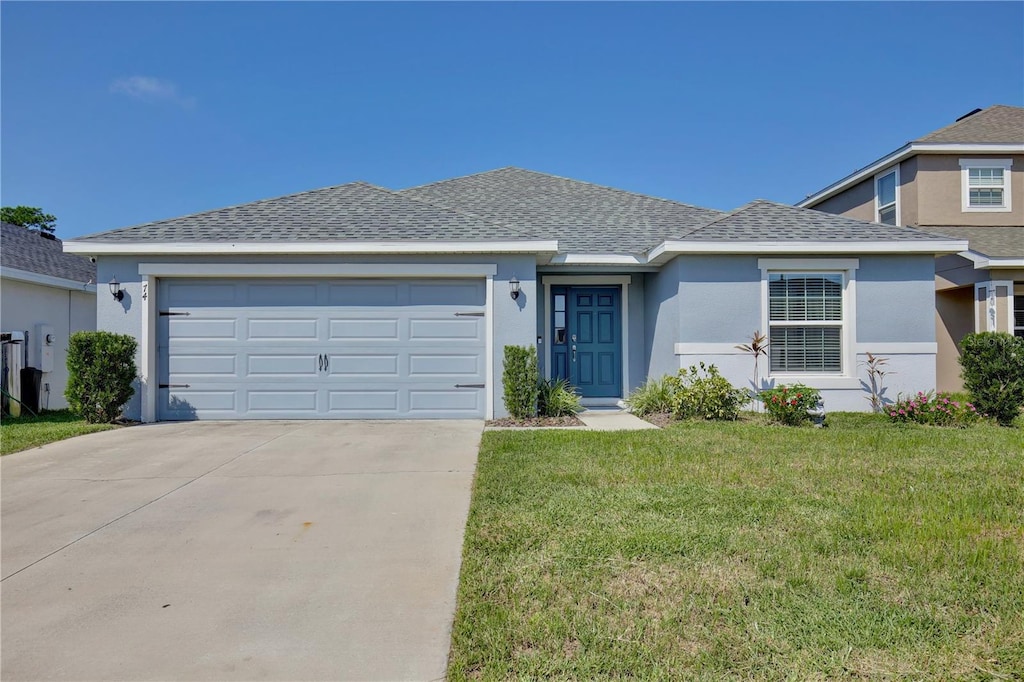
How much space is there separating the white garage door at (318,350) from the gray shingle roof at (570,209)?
308 centimetres

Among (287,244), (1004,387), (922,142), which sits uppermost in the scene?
(922,142)

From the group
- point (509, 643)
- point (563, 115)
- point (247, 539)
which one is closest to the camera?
point (509, 643)

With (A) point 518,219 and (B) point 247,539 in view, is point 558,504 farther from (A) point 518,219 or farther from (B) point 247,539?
(A) point 518,219

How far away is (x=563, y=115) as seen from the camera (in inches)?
627

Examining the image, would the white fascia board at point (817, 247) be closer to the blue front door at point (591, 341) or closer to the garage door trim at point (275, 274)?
the blue front door at point (591, 341)

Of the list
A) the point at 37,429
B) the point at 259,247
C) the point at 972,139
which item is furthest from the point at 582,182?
the point at 37,429

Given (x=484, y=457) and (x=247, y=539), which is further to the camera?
(x=484, y=457)

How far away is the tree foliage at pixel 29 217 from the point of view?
115 ft

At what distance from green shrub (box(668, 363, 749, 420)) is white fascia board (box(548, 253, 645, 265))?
264cm

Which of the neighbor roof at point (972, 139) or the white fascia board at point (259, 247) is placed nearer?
the white fascia board at point (259, 247)

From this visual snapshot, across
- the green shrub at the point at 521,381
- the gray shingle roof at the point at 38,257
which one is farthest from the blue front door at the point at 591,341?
the gray shingle roof at the point at 38,257

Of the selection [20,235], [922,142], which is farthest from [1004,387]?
[20,235]

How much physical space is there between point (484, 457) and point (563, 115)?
40.7ft

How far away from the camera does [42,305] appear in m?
12.1
